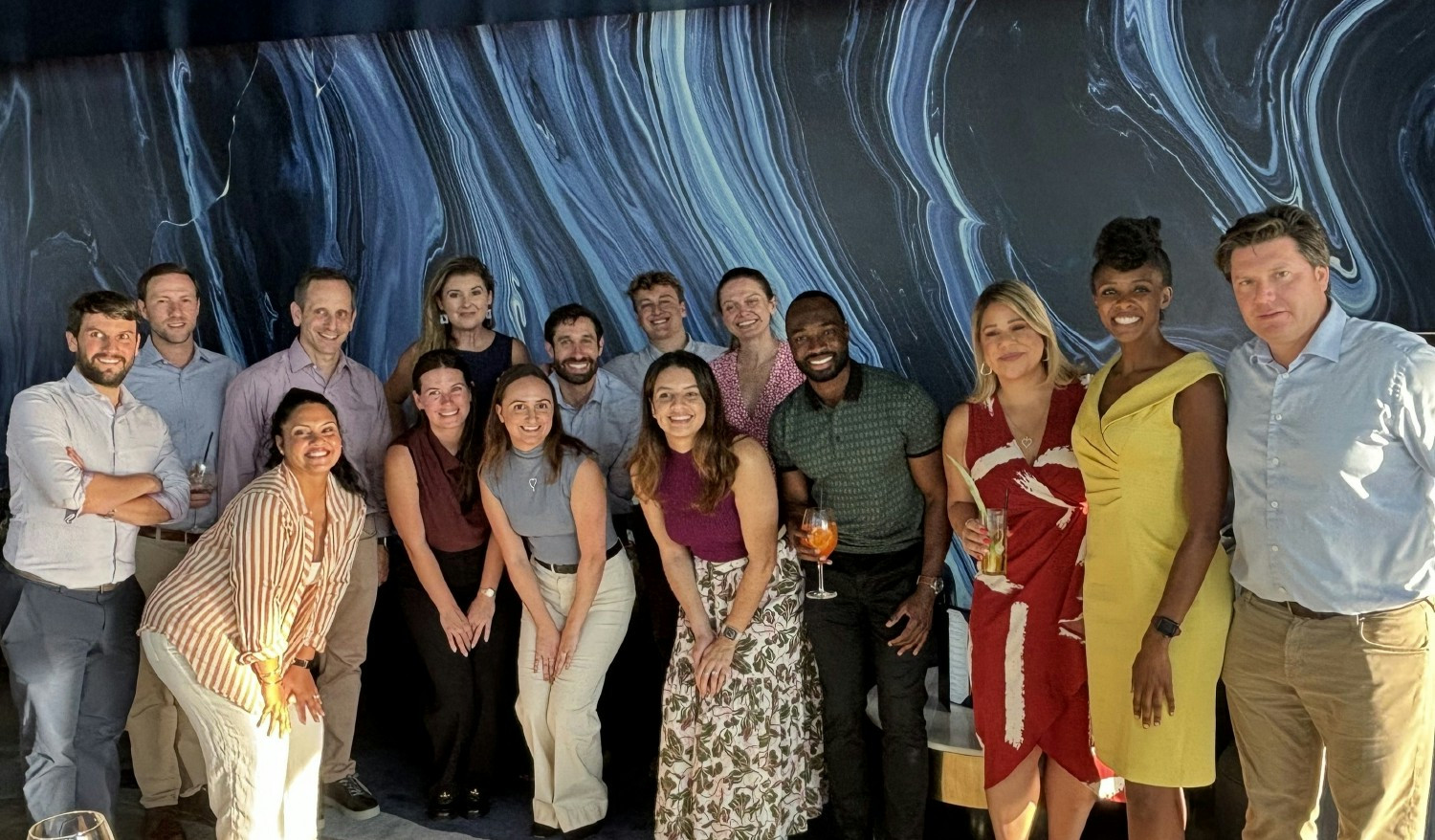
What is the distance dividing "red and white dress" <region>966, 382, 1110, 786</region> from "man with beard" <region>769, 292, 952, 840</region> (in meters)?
0.29

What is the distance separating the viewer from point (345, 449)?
3613mm

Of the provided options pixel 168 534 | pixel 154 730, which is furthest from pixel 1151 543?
pixel 154 730

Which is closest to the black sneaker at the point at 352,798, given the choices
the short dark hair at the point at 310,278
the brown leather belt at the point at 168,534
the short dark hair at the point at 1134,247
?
the brown leather belt at the point at 168,534

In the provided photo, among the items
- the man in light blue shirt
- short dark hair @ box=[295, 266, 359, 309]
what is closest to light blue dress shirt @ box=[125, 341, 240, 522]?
short dark hair @ box=[295, 266, 359, 309]

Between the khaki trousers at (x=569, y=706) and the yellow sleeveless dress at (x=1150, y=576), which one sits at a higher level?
the yellow sleeveless dress at (x=1150, y=576)

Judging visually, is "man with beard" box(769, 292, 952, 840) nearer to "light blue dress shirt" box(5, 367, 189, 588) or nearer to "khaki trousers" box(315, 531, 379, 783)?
"khaki trousers" box(315, 531, 379, 783)

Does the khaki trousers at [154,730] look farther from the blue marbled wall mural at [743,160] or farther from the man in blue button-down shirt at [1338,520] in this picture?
the man in blue button-down shirt at [1338,520]

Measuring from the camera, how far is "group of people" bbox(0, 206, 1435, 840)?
7.23ft

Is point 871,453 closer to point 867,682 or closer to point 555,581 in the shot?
point 867,682

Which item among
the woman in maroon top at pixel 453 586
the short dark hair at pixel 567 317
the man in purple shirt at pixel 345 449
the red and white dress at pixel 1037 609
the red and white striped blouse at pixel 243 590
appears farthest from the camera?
the short dark hair at pixel 567 317

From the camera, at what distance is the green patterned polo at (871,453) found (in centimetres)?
308

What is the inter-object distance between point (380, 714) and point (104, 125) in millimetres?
3007

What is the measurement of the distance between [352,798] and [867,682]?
5.62ft

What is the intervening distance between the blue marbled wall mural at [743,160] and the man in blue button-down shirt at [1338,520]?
79.9 inches
